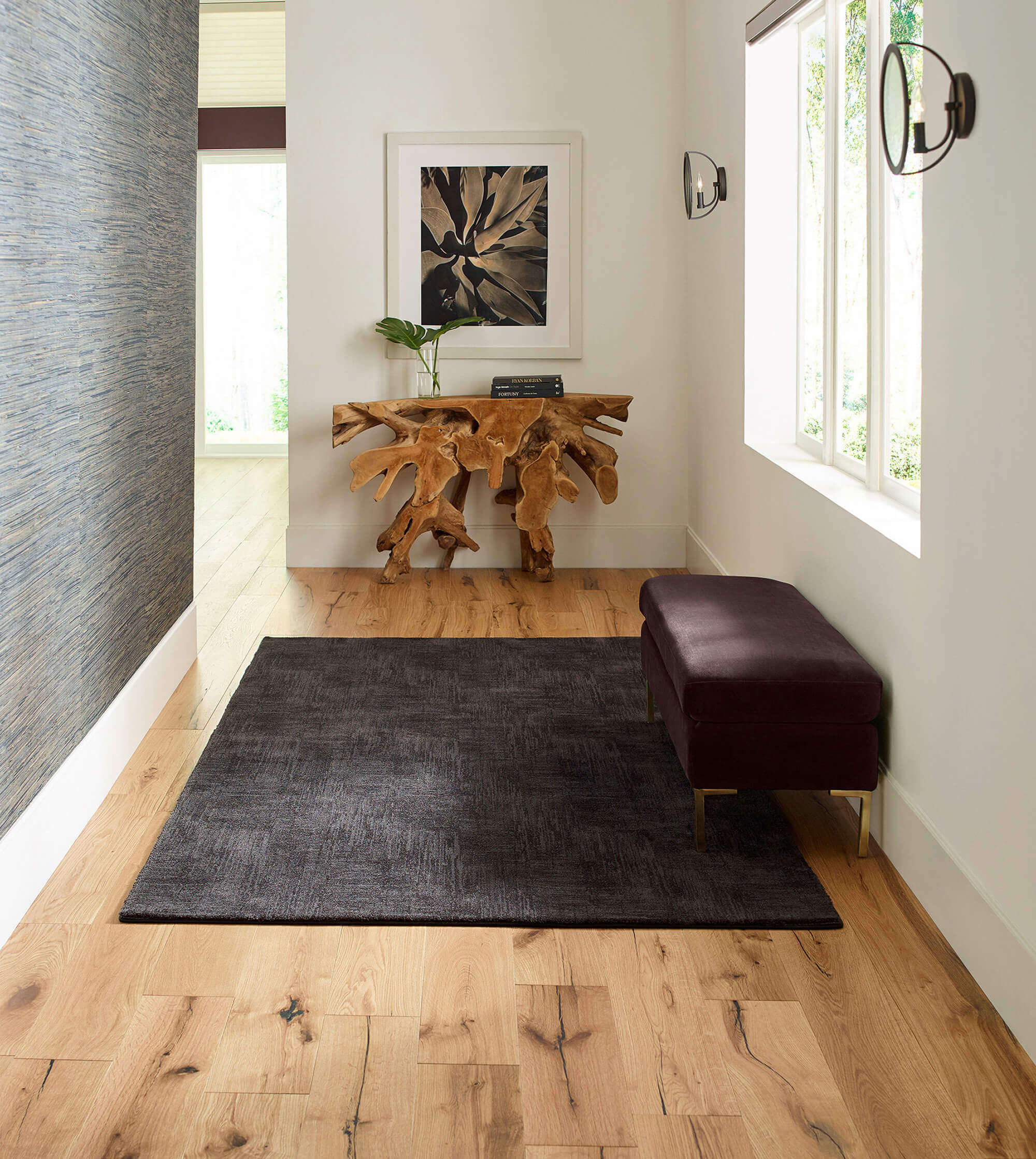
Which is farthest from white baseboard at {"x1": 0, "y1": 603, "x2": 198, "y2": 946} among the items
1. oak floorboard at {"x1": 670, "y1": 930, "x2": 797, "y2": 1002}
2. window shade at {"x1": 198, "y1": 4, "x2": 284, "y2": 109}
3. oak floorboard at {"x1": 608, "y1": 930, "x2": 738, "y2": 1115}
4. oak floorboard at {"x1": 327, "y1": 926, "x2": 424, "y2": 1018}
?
window shade at {"x1": 198, "y1": 4, "x2": 284, "y2": 109}

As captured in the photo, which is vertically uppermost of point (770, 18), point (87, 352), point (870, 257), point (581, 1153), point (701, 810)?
point (770, 18)

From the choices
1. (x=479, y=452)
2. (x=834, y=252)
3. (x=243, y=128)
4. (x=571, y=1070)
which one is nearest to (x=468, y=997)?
(x=571, y=1070)

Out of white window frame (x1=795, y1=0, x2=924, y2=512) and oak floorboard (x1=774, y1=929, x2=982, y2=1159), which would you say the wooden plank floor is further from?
white window frame (x1=795, y1=0, x2=924, y2=512)

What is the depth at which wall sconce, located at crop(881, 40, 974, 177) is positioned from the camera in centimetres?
195

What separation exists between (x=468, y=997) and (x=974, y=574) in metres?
1.15

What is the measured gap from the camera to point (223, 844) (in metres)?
2.39

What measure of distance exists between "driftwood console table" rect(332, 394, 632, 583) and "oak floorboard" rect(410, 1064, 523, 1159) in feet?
9.69

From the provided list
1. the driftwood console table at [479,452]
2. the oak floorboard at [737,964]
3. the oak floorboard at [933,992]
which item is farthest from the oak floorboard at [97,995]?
the driftwood console table at [479,452]

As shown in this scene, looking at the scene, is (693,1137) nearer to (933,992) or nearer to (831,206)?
Answer: (933,992)

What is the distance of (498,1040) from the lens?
1.79 metres

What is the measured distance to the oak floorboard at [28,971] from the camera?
1.80 m

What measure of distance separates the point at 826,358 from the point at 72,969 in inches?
100

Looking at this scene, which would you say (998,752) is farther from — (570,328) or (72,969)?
(570,328)

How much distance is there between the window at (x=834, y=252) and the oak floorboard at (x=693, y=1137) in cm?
141
